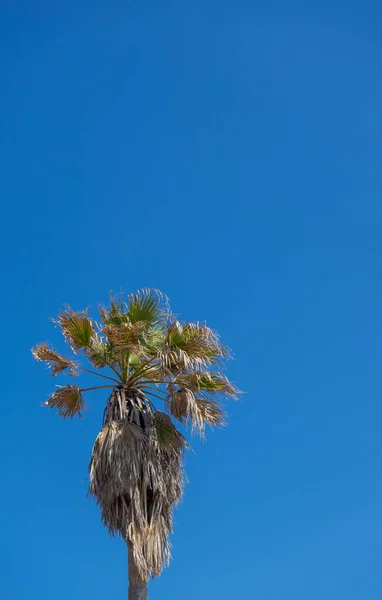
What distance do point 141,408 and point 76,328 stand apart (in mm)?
1915

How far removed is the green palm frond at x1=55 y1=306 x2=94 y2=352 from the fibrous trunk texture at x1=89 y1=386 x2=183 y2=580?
1.39 meters

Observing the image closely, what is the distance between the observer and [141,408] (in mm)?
16625

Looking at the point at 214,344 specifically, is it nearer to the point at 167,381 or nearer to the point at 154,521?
the point at 167,381

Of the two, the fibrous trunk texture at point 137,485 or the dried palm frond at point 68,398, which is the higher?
the dried palm frond at point 68,398

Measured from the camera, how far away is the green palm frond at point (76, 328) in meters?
16.8

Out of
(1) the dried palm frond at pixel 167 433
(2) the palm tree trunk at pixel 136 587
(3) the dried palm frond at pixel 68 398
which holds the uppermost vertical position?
(3) the dried palm frond at pixel 68 398

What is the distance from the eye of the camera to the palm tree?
15461 millimetres

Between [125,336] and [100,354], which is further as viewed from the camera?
[100,354]

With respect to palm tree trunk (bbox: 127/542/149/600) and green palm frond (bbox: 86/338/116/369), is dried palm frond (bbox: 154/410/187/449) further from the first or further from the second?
palm tree trunk (bbox: 127/542/149/600)

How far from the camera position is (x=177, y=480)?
16.3m

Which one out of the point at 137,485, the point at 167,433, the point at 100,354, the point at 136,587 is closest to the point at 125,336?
the point at 100,354

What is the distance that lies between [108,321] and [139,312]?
62 centimetres

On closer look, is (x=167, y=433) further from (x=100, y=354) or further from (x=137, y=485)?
(x=100, y=354)

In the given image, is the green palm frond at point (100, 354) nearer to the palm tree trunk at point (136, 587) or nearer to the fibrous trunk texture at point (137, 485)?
the fibrous trunk texture at point (137, 485)
